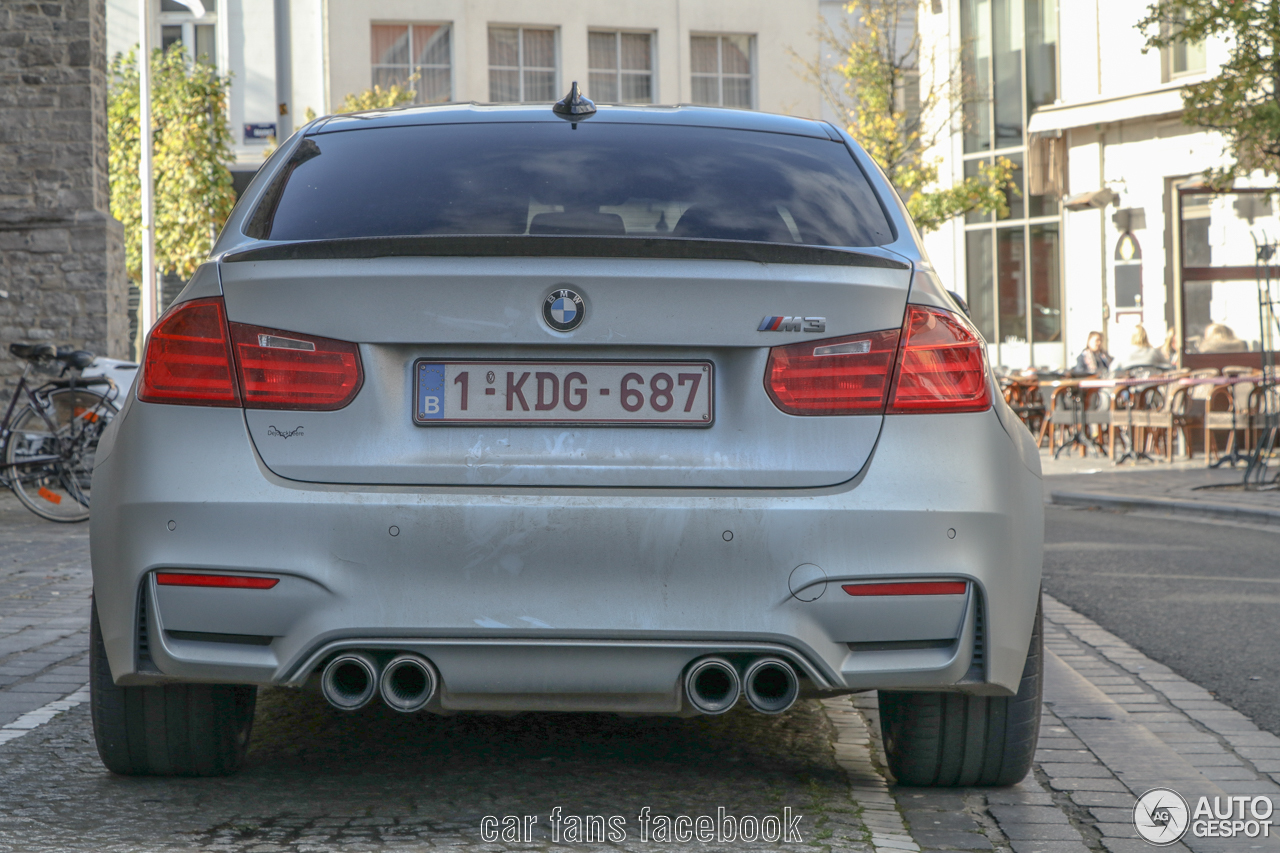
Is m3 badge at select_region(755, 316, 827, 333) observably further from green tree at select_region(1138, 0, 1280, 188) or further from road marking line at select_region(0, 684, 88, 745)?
green tree at select_region(1138, 0, 1280, 188)

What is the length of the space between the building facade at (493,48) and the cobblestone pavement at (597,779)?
3199 centimetres

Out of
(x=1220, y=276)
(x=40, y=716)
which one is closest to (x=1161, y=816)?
(x=40, y=716)

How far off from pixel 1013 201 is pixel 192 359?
28255mm

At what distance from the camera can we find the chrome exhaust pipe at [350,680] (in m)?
3.15

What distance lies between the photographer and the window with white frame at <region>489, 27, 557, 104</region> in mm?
39531

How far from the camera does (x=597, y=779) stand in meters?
3.91

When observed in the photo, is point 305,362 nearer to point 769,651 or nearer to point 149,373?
point 149,373

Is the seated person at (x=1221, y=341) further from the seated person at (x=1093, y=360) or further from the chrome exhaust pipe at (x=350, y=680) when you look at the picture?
the chrome exhaust pipe at (x=350, y=680)

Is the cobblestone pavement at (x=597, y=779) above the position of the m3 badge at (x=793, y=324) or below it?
below

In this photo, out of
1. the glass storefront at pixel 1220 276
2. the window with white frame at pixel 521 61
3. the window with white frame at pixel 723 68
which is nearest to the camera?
the glass storefront at pixel 1220 276

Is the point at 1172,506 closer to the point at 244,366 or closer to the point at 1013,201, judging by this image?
the point at 244,366

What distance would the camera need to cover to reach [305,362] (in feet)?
10.5

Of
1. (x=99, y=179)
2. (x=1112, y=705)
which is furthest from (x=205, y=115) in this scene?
(x=1112, y=705)

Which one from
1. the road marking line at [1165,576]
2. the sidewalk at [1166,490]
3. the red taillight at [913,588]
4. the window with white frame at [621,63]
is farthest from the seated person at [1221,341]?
the window with white frame at [621,63]
